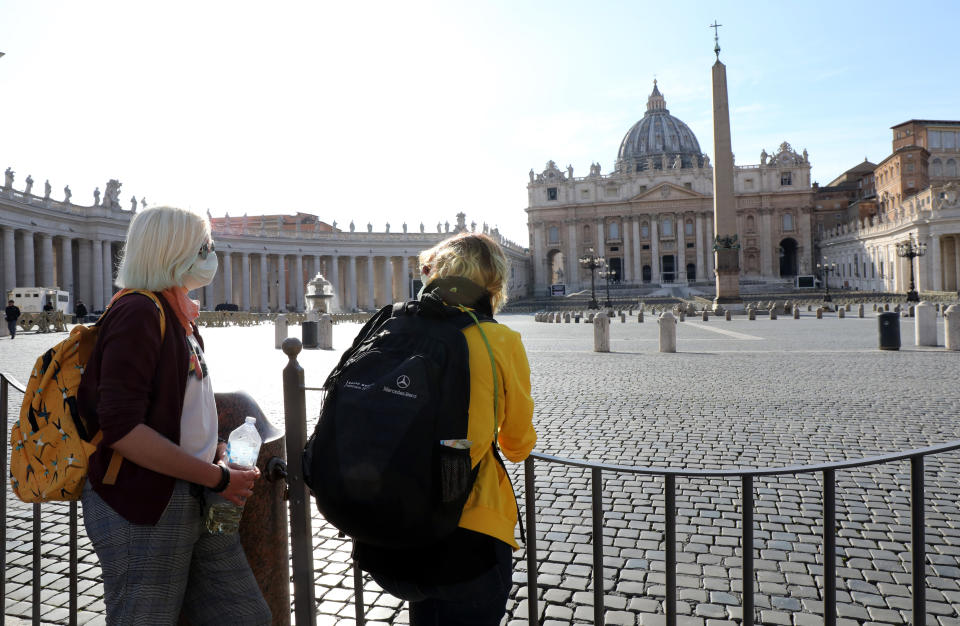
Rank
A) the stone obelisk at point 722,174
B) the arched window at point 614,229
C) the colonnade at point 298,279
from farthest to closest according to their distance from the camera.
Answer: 1. the arched window at point 614,229
2. the colonnade at point 298,279
3. the stone obelisk at point 722,174

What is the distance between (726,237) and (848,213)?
2413 inches

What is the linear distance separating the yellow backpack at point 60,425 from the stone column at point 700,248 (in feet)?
282

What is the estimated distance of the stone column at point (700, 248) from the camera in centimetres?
8294

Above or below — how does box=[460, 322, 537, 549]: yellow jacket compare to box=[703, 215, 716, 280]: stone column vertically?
below

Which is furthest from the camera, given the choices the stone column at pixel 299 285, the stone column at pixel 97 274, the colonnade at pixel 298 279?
the stone column at pixel 299 285

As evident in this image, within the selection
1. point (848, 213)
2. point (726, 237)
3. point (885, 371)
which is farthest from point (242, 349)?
point (848, 213)

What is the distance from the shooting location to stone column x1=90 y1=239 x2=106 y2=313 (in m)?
44.9

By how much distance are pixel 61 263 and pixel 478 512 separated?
174ft

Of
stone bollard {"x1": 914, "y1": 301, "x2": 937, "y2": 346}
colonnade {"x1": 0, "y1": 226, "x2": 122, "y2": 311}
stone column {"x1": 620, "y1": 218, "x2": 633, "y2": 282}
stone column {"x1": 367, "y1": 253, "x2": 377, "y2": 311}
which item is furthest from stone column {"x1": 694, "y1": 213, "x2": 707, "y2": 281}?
stone bollard {"x1": 914, "y1": 301, "x2": 937, "y2": 346}

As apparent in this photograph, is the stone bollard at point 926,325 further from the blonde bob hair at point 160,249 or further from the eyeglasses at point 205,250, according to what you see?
the blonde bob hair at point 160,249

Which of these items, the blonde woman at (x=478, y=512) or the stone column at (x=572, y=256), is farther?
the stone column at (x=572, y=256)

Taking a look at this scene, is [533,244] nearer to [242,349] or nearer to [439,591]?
[242,349]

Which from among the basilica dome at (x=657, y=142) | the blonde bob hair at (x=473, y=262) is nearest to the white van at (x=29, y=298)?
the blonde bob hair at (x=473, y=262)

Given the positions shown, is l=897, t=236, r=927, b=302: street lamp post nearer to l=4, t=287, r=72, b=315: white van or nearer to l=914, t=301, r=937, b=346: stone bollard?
l=914, t=301, r=937, b=346: stone bollard
